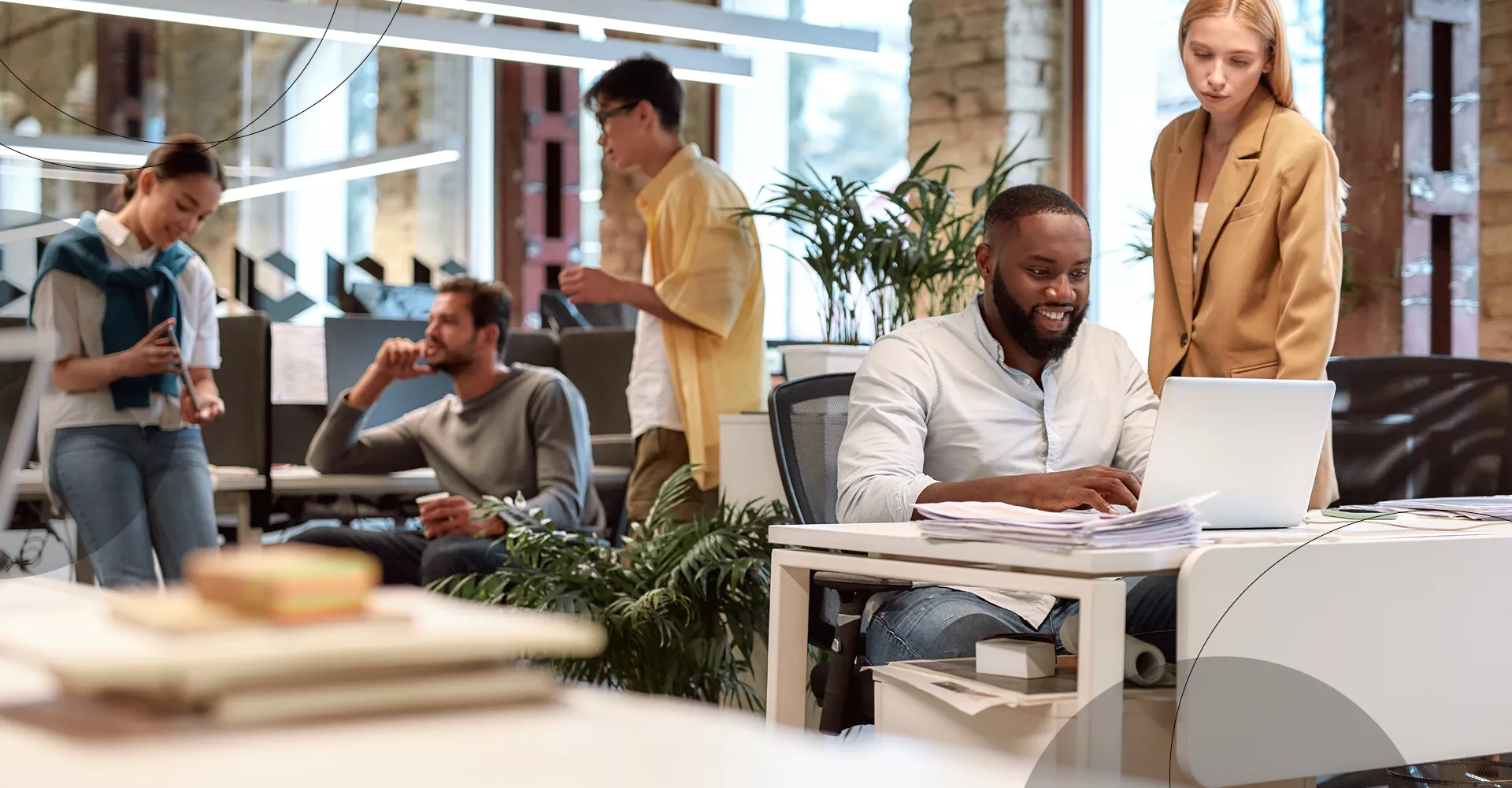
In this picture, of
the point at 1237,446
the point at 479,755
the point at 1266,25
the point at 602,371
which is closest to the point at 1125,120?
the point at 602,371

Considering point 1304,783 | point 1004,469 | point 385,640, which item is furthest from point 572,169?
point 385,640

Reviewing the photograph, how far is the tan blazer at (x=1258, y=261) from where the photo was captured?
2359 millimetres

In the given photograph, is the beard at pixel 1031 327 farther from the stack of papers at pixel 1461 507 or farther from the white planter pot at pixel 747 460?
the white planter pot at pixel 747 460

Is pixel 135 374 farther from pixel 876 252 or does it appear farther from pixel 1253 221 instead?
pixel 1253 221

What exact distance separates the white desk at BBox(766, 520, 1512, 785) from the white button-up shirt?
1.10 feet

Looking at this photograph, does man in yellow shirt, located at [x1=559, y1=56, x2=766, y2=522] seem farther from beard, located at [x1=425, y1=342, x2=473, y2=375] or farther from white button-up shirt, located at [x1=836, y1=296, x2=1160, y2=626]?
white button-up shirt, located at [x1=836, y1=296, x2=1160, y2=626]

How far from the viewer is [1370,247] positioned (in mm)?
4336

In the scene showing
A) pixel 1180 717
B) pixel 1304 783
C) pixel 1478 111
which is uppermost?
pixel 1478 111

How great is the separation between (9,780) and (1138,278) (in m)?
5.90

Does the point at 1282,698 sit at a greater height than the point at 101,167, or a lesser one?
lesser

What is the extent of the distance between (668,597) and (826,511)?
1.98ft

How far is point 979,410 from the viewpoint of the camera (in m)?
2.35

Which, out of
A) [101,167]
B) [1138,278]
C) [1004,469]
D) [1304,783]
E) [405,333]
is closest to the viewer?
[1304,783]

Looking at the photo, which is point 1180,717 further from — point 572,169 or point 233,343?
point 572,169
